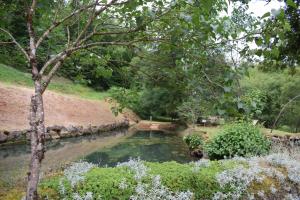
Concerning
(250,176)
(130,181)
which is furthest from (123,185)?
(250,176)

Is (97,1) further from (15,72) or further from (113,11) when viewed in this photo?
(15,72)

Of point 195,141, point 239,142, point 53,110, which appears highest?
point 239,142

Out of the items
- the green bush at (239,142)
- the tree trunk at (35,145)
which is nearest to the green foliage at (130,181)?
the tree trunk at (35,145)

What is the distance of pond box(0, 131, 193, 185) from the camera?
1291 centimetres

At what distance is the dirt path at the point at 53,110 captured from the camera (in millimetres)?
18706

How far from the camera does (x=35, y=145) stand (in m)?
3.31

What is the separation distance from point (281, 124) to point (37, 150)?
29.4m

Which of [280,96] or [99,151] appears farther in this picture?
[280,96]

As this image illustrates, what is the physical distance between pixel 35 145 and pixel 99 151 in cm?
1314

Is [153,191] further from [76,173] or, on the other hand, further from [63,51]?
[63,51]

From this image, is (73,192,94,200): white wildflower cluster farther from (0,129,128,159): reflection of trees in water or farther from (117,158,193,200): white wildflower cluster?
(0,129,128,159): reflection of trees in water

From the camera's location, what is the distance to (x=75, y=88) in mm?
33000

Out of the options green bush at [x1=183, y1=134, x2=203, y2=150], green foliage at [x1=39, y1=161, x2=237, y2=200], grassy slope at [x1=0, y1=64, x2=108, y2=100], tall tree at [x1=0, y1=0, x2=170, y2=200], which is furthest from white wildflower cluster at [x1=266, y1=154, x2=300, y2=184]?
grassy slope at [x1=0, y1=64, x2=108, y2=100]

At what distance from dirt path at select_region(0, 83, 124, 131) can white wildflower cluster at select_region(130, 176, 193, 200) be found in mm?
13453
